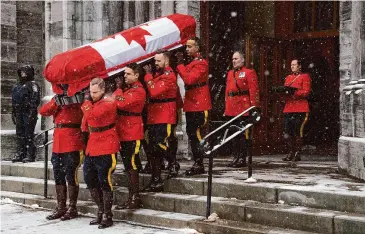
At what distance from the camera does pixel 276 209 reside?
5.52m

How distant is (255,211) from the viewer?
566cm

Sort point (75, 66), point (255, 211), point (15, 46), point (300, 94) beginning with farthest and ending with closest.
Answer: point (15, 46) < point (300, 94) < point (75, 66) < point (255, 211)

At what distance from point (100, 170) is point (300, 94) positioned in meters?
3.98

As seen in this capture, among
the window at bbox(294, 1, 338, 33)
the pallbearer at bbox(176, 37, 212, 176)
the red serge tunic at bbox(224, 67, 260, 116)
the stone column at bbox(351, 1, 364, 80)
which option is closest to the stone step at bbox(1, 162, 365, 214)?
the pallbearer at bbox(176, 37, 212, 176)

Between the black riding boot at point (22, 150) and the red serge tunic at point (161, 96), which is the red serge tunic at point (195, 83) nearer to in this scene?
the red serge tunic at point (161, 96)

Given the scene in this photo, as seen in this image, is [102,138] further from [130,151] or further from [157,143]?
[157,143]

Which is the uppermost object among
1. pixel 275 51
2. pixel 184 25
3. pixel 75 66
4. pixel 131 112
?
pixel 275 51

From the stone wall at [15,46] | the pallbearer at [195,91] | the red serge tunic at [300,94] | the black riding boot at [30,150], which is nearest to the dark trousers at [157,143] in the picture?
the pallbearer at [195,91]

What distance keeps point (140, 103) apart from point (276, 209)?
6.81 feet

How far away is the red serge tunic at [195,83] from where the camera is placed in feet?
22.7

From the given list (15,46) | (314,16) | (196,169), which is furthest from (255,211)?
(15,46)

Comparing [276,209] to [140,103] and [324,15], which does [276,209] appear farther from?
[324,15]

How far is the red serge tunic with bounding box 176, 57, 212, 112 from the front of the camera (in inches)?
273

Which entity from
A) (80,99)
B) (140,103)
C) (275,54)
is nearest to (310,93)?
(275,54)
